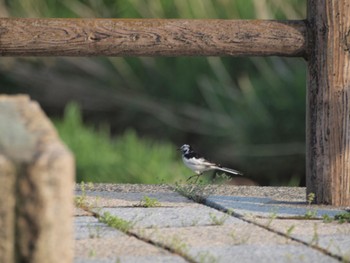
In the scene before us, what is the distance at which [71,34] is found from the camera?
16.6 feet

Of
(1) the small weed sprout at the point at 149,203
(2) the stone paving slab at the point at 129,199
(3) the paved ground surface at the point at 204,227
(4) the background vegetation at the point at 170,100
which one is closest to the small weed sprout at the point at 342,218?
(3) the paved ground surface at the point at 204,227

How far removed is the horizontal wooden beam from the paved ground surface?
65 centimetres

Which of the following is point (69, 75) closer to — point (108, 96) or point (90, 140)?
point (108, 96)

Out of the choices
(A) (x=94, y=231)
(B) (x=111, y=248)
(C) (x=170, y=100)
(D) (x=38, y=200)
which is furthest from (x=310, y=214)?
(C) (x=170, y=100)

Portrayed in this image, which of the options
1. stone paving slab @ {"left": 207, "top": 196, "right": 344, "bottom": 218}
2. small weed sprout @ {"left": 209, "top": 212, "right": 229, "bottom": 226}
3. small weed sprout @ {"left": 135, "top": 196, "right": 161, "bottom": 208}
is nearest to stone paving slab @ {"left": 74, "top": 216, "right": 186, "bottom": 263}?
small weed sprout @ {"left": 209, "top": 212, "right": 229, "bottom": 226}

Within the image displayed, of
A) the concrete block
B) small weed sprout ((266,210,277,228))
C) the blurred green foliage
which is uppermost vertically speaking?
the concrete block

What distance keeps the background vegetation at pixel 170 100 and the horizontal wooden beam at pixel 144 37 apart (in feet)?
11.8

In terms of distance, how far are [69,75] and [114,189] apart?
544cm

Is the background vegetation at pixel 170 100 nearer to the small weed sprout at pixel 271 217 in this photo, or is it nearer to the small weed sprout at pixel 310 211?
the small weed sprout at pixel 310 211

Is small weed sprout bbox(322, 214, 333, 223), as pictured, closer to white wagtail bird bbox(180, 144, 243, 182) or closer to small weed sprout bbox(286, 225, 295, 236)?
small weed sprout bbox(286, 225, 295, 236)

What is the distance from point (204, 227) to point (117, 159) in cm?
439

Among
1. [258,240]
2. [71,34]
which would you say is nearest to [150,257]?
[258,240]

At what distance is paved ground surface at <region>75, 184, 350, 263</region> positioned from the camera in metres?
3.95

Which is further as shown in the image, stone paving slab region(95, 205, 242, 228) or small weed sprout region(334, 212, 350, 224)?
small weed sprout region(334, 212, 350, 224)
